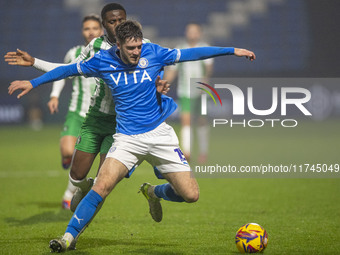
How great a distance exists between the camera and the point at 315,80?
24.0 m

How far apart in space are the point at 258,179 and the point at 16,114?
50.1ft

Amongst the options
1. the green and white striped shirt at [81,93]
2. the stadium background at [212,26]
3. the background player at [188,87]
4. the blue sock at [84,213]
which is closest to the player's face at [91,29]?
the green and white striped shirt at [81,93]

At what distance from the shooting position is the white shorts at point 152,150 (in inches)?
219

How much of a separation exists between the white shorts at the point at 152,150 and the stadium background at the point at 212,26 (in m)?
21.0

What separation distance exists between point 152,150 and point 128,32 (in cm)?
108

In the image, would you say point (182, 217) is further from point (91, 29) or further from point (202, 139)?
point (202, 139)

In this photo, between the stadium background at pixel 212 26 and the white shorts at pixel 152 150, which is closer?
the white shorts at pixel 152 150

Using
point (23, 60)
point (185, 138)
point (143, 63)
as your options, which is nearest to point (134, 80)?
point (143, 63)

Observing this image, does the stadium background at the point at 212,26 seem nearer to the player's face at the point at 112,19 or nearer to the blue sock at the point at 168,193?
the player's face at the point at 112,19

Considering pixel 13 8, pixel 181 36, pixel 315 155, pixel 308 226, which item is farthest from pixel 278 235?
pixel 13 8

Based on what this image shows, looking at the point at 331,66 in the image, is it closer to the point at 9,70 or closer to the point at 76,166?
the point at 9,70

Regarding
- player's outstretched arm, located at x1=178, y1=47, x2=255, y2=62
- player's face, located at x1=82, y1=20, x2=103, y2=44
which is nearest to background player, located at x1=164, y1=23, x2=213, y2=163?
player's face, located at x1=82, y1=20, x2=103, y2=44

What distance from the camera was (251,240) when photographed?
548cm

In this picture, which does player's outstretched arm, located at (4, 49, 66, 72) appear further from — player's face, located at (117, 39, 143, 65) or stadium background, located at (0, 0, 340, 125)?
stadium background, located at (0, 0, 340, 125)
